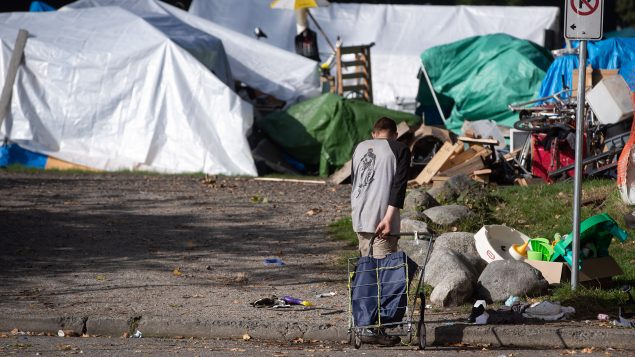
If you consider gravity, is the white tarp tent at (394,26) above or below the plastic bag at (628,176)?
above

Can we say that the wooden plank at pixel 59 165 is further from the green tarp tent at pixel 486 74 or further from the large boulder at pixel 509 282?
the large boulder at pixel 509 282

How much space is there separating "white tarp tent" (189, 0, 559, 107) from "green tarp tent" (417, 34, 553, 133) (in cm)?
425

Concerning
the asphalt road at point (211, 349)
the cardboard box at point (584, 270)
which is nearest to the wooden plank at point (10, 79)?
the asphalt road at point (211, 349)

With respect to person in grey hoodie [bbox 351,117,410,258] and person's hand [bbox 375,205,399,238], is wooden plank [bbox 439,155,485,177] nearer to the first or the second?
person in grey hoodie [bbox 351,117,410,258]

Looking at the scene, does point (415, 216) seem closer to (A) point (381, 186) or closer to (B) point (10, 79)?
(A) point (381, 186)

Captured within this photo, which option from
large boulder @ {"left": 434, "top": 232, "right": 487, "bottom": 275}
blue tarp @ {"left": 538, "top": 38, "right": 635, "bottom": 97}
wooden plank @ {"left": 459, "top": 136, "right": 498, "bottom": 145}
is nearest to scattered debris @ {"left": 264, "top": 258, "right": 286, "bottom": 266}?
large boulder @ {"left": 434, "top": 232, "right": 487, "bottom": 275}

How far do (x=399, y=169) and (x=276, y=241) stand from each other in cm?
471

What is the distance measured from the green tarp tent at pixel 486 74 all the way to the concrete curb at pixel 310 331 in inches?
512

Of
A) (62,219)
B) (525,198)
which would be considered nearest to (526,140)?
(525,198)

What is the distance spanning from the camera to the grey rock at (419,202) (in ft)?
41.2

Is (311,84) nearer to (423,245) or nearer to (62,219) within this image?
(62,219)

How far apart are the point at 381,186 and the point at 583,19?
243cm

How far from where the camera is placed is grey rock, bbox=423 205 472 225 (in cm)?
1180

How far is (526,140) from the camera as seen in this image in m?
16.7
